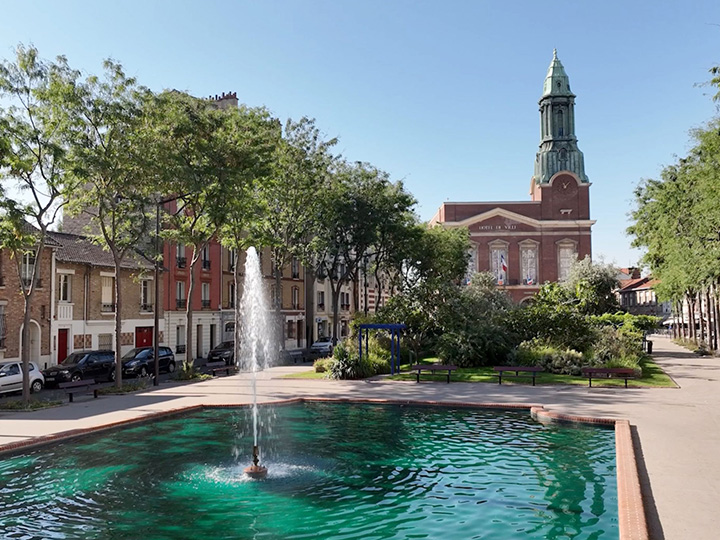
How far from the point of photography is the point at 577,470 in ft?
37.2

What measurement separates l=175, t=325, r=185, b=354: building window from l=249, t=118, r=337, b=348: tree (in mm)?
10113

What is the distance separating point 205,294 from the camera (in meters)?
47.2

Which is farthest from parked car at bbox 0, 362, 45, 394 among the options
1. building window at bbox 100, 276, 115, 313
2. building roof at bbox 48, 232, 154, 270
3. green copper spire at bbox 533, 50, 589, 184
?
green copper spire at bbox 533, 50, 589, 184

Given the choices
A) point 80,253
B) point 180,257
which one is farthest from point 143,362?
point 180,257

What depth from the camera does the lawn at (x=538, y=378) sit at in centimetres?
2343

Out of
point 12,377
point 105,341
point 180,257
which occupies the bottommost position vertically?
point 12,377

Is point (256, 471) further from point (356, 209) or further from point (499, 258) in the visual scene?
point (499, 258)

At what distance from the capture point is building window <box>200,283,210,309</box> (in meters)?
46.8

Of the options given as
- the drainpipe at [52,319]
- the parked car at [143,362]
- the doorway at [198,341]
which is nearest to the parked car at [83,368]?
the parked car at [143,362]

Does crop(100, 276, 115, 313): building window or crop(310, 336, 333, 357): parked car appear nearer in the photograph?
crop(100, 276, 115, 313): building window

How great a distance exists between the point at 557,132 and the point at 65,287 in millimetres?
72717

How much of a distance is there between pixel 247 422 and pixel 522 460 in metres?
8.07

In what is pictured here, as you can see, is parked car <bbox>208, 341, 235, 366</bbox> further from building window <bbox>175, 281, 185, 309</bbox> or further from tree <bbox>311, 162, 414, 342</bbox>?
tree <bbox>311, 162, 414, 342</bbox>

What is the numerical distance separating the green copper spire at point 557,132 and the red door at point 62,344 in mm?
68927
